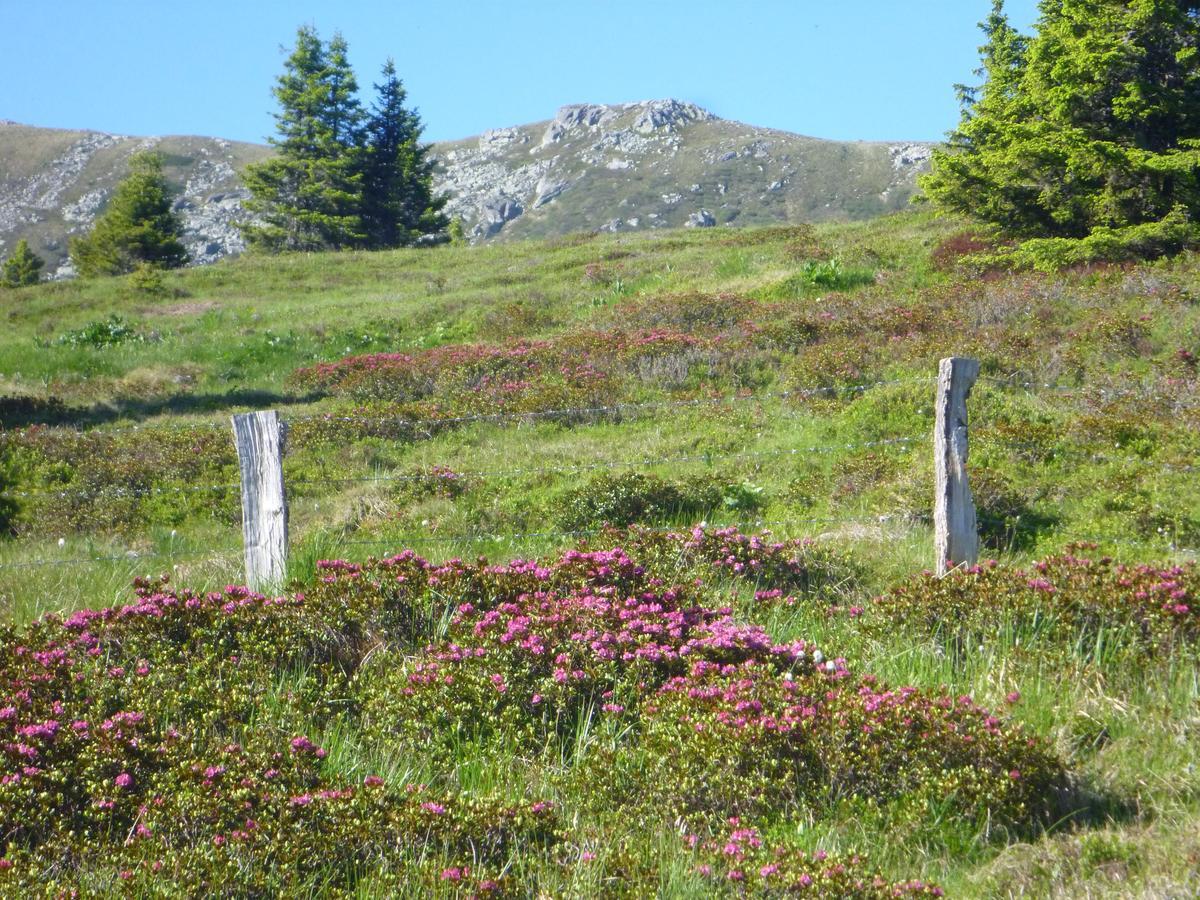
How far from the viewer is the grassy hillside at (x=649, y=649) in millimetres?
3977

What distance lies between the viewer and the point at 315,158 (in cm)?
4916

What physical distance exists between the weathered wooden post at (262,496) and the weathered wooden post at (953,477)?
435cm

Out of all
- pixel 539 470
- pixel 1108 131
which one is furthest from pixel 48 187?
pixel 539 470

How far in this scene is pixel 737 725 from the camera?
4.59 m

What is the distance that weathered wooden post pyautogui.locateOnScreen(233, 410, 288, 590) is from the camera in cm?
702

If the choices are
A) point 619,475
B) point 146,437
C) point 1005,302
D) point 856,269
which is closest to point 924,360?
point 1005,302

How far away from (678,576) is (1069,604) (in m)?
2.33

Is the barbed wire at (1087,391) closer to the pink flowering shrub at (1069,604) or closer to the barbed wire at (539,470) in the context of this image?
the barbed wire at (539,470)

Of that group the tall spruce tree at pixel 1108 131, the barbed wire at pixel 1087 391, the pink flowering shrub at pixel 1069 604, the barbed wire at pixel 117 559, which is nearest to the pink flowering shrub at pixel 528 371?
the barbed wire at pixel 1087 391

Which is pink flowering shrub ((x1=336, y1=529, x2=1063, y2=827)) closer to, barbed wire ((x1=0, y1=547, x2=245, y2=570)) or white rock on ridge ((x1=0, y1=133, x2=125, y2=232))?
barbed wire ((x1=0, y1=547, x2=245, y2=570))

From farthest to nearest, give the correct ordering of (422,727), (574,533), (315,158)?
(315,158)
(574,533)
(422,727)

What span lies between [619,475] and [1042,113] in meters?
13.4

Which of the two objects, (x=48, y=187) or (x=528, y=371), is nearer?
(x=528, y=371)

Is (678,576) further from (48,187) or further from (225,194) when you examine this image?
(225,194)
